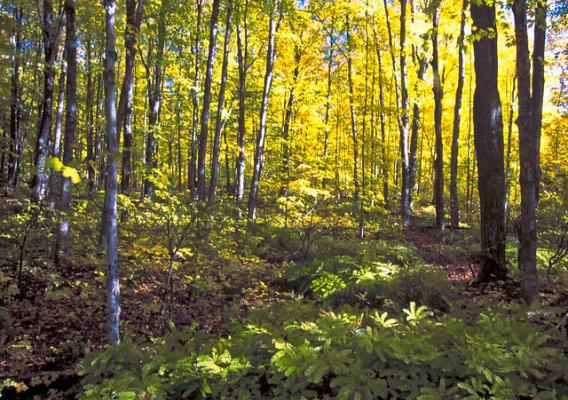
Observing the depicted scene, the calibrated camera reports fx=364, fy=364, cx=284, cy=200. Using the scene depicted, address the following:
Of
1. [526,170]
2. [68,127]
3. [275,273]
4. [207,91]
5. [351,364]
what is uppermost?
[207,91]

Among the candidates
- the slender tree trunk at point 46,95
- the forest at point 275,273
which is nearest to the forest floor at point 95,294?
the forest at point 275,273

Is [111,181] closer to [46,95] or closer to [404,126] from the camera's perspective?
[46,95]

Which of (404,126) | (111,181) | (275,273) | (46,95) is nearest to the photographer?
(111,181)

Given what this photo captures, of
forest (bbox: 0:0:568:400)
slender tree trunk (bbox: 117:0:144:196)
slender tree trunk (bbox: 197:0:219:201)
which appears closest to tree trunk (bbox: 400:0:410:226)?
forest (bbox: 0:0:568:400)

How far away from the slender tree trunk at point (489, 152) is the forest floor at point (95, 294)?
0.63 metres

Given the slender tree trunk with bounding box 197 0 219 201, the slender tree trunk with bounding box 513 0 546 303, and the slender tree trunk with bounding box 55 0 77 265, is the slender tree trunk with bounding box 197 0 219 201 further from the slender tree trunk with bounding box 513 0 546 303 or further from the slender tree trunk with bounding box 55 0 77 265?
the slender tree trunk with bounding box 513 0 546 303

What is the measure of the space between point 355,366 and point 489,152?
20.9 feet

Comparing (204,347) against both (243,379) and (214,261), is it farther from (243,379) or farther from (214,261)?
(214,261)

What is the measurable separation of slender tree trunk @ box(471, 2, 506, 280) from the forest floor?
634 mm

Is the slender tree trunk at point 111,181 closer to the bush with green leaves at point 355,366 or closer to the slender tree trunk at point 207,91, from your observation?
the bush with green leaves at point 355,366

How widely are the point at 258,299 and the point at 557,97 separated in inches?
743

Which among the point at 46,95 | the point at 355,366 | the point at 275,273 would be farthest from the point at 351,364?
the point at 46,95

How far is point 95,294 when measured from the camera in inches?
272

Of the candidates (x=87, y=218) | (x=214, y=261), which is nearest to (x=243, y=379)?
(x=214, y=261)
